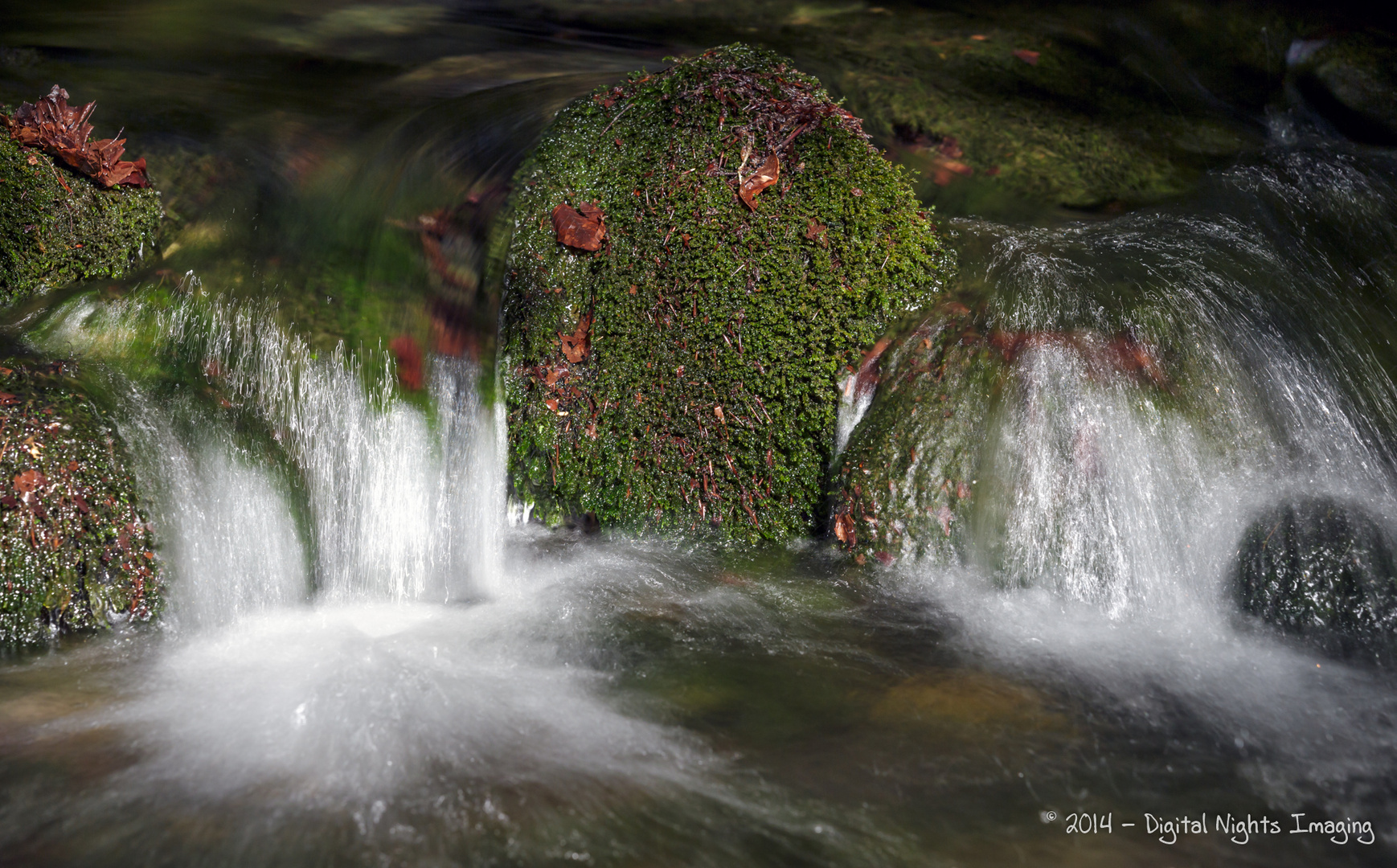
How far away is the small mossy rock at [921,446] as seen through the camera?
3.85 metres

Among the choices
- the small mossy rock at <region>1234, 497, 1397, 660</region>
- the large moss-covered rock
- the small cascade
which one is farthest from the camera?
the large moss-covered rock

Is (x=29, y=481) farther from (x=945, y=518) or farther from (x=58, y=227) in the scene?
(x=945, y=518)

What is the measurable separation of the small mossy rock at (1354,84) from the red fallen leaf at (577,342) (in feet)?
21.0

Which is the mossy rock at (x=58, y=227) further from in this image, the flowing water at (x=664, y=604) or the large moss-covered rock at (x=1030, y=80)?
the large moss-covered rock at (x=1030, y=80)

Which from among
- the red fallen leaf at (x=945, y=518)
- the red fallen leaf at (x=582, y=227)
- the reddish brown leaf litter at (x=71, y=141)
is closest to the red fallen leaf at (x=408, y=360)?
the red fallen leaf at (x=582, y=227)

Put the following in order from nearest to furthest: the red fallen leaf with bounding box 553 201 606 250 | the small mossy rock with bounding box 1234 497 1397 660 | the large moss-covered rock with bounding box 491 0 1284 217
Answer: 1. the small mossy rock with bounding box 1234 497 1397 660
2. the red fallen leaf with bounding box 553 201 606 250
3. the large moss-covered rock with bounding box 491 0 1284 217

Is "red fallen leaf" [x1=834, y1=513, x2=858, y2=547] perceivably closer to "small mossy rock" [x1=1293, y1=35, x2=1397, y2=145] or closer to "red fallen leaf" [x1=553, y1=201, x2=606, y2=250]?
"red fallen leaf" [x1=553, y1=201, x2=606, y2=250]

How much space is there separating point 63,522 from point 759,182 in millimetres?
3332

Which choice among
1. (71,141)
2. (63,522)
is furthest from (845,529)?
(71,141)

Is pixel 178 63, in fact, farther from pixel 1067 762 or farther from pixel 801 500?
pixel 1067 762

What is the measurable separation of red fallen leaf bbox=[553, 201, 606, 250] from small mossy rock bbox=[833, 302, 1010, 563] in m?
1.54

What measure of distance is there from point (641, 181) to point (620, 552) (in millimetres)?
1872

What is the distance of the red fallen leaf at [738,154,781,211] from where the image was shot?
4195mm

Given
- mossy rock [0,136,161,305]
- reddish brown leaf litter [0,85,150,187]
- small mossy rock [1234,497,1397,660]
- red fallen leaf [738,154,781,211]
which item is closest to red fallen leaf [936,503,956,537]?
small mossy rock [1234,497,1397,660]
